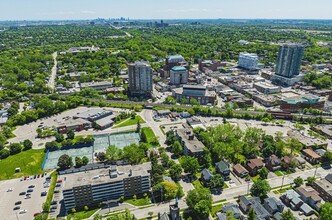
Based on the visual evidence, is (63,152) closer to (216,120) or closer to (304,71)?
(216,120)

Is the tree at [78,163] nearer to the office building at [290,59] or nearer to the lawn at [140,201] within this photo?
the lawn at [140,201]

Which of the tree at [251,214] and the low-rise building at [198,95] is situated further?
the low-rise building at [198,95]

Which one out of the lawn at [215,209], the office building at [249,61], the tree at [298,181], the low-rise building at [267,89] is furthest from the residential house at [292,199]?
the office building at [249,61]

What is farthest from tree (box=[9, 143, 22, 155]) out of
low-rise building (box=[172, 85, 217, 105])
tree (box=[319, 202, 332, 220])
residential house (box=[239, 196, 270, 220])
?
tree (box=[319, 202, 332, 220])

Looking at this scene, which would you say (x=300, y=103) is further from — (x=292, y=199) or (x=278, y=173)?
(x=292, y=199)

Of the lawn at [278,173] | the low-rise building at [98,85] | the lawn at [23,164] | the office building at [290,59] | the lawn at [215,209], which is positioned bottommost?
the lawn at [23,164]

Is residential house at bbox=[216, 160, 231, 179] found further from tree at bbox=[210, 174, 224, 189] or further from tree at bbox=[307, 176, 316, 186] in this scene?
tree at bbox=[307, 176, 316, 186]
